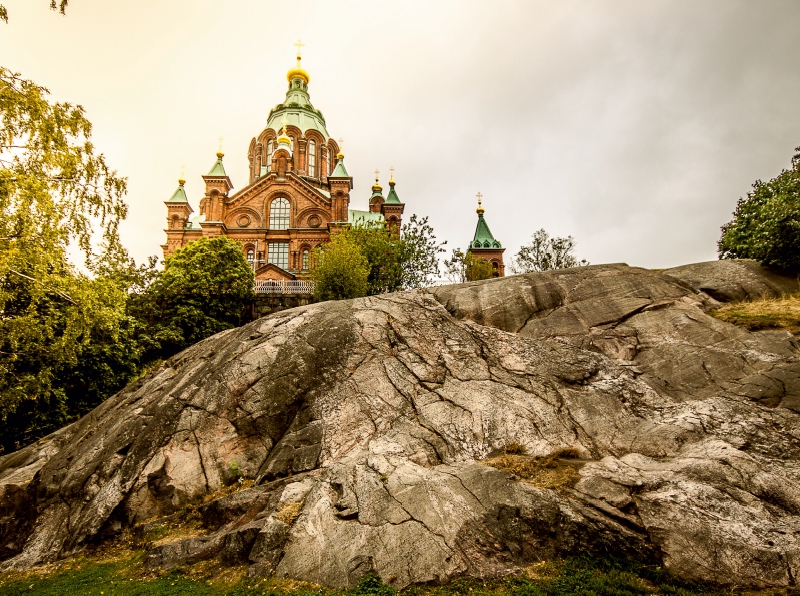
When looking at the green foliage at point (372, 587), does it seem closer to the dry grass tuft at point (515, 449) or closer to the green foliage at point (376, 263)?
the dry grass tuft at point (515, 449)

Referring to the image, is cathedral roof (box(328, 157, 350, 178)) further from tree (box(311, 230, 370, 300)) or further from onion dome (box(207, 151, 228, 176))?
tree (box(311, 230, 370, 300))

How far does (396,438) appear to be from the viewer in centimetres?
1209

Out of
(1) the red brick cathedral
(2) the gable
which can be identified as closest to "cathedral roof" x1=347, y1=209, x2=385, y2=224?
(1) the red brick cathedral

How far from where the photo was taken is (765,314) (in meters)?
14.6

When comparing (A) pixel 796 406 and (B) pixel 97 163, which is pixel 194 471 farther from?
(A) pixel 796 406

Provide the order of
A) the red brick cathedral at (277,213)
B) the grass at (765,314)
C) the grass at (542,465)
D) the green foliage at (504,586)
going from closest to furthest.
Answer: the green foliage at (504,586)
the grass at (542,465)
the grass at (765,314)
the red brick cathedral at (277,213)

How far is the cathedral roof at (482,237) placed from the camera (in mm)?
59281

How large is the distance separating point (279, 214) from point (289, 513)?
131 ft

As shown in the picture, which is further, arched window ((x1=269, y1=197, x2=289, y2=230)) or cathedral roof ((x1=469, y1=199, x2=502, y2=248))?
cathedral roof ((x1=469, y1=199, x2=502, y2=248))

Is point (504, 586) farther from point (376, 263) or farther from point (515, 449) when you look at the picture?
point (376, 263)

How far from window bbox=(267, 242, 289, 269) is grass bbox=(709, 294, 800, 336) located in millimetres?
36682

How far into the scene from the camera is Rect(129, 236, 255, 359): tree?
26.5 m

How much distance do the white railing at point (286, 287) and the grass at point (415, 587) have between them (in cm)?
2397

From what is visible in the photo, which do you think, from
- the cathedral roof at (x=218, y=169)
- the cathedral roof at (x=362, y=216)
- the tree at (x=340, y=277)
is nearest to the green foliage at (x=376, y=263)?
the tree at (x=340, y=277)
